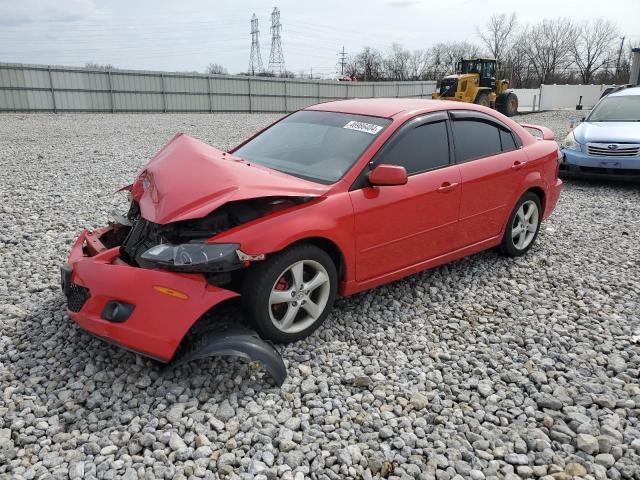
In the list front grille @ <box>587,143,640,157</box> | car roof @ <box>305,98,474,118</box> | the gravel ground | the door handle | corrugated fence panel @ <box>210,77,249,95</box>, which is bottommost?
the gravel ground

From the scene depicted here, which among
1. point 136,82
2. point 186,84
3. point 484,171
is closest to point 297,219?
point 484,171

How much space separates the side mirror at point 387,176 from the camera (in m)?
3.56

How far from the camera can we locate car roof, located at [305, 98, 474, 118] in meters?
4.24

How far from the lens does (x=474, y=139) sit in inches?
182

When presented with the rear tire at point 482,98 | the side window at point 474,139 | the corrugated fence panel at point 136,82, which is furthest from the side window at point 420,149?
the corrugated fence panel at point 136,82

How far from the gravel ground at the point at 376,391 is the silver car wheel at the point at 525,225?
0.33 meters

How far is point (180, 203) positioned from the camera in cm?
320

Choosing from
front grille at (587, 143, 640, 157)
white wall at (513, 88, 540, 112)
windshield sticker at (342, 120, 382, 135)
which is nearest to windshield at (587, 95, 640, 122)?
front grille at (587, 143, 640, 157)

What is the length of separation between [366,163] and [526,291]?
1.94 metres

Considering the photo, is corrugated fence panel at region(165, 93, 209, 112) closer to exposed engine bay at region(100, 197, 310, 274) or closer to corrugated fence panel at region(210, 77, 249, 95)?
corrugated fence panel at region(210, 77, 249, 95)

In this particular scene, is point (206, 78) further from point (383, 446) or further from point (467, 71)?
point (383, 446)

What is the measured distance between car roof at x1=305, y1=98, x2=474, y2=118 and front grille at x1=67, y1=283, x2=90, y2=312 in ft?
8.18

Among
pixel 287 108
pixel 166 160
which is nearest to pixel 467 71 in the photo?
pixel 287 108

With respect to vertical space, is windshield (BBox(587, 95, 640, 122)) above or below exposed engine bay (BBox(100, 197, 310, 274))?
above
